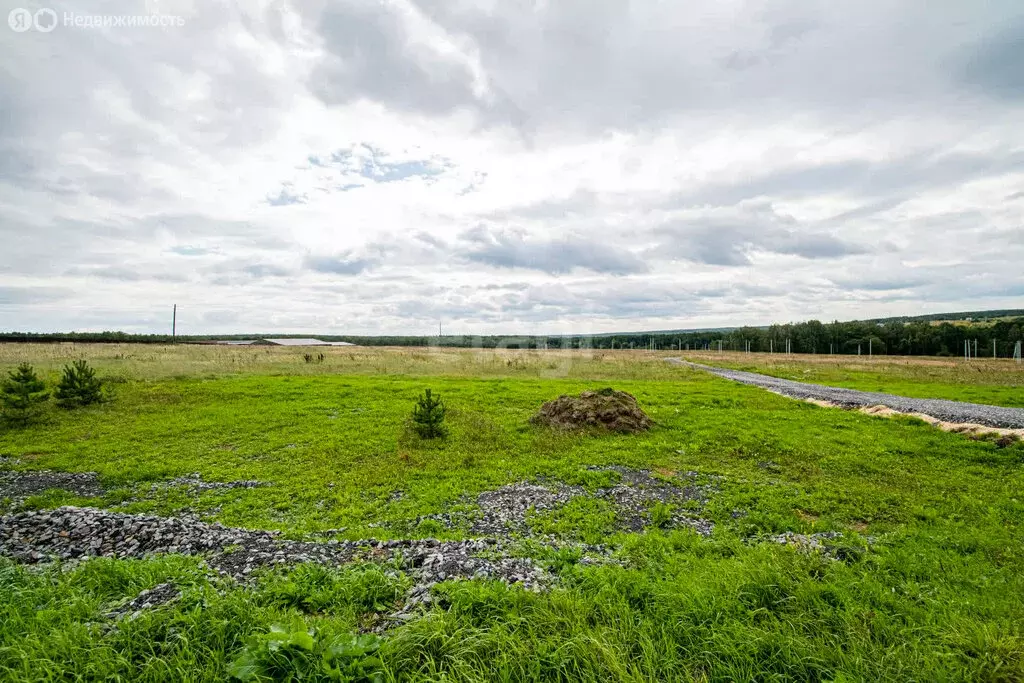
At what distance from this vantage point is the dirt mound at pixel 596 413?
1784 cm

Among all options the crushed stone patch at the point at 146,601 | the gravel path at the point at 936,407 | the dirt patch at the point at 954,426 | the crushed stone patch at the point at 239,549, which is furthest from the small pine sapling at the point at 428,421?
the gravel path at the point at 936,407

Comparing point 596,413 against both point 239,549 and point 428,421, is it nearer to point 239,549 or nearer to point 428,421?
point 428,421

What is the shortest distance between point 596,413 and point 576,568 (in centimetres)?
1189

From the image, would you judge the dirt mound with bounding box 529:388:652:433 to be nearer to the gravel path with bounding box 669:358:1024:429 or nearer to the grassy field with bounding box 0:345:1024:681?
the grassy field with bounding box 0:345:1024:681

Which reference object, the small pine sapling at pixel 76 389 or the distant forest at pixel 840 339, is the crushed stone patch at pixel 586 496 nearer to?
the small pine sapling at pixel 76 389

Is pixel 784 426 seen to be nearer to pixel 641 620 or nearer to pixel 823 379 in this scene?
pixel 641 620

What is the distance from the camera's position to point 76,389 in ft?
69.6

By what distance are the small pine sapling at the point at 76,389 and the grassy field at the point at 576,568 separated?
2169 mm

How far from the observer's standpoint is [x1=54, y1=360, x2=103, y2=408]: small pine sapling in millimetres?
20953

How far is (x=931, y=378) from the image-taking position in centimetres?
4141

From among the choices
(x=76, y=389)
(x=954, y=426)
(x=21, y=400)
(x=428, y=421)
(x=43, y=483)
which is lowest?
(x=43, y=483)

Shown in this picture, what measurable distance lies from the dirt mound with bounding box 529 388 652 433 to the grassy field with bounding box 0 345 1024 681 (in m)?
1.01

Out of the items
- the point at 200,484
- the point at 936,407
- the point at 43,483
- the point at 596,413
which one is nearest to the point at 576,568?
the point at 200,484

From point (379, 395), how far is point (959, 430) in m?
27.1
